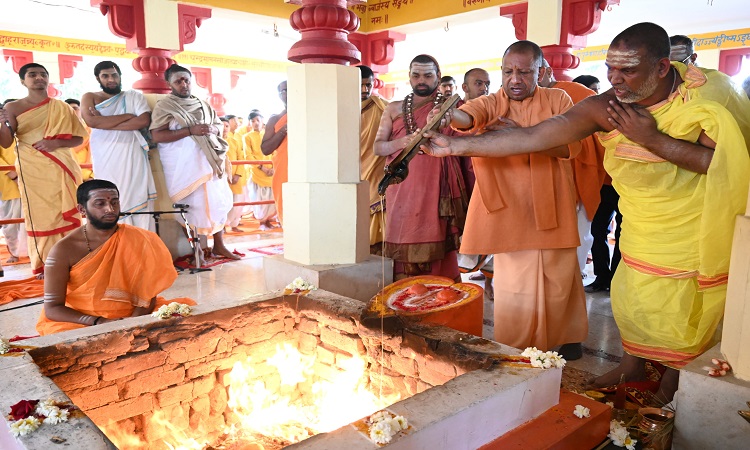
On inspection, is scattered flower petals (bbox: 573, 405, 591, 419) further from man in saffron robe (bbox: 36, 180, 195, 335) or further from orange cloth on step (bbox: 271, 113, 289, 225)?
orange cloth on step (bbox: 271, 113, 289, 225)

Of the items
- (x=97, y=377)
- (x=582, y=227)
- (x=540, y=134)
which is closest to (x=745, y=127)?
(x=540, y=134)


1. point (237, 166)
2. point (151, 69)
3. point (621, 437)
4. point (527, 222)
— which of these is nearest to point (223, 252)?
point (151, 69)

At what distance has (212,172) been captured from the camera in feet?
20.3

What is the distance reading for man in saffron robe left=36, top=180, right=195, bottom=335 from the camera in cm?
308

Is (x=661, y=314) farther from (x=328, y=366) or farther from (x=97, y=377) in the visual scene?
(x=97, y=377)

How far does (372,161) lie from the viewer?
477 cm

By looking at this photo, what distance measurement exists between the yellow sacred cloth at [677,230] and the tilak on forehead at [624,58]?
0.79 ft

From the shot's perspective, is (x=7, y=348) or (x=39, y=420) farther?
(x=7, y=348)

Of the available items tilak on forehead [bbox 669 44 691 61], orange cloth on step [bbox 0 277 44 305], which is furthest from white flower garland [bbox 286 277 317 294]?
orange cloth on step [bbox 0 277 44 305]

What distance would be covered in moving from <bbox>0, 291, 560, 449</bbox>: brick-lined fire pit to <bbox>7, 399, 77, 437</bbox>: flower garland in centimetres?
13

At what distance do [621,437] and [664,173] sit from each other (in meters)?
1.12

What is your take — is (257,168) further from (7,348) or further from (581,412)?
(581,412)

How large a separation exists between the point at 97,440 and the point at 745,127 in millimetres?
2647

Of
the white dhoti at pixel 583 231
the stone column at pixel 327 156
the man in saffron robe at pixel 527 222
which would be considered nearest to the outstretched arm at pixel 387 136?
the stone column at pixel 327 156
